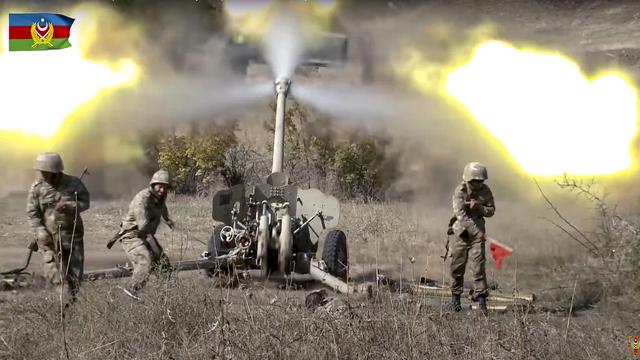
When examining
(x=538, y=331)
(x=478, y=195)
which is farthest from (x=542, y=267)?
(x=538, y=331)

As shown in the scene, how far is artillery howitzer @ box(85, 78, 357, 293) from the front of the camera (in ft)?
29.2

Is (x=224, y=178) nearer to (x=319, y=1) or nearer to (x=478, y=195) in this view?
(x=319, y=1)

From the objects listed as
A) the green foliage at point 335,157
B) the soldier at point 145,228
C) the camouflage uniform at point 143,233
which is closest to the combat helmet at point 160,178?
the soldier at point 145,228

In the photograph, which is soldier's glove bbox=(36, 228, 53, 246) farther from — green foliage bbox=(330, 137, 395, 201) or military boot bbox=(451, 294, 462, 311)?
green foliage bbox=(330, 137, 395, 201)

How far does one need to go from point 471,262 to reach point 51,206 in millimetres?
4228

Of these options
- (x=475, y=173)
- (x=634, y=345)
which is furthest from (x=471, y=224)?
(x=634, y=345)

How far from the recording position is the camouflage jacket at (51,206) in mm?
Answer: 7230

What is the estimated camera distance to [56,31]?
45.7ft

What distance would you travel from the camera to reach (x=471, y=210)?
799cm

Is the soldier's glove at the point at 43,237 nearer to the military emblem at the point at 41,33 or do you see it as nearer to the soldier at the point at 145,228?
the soldier at the point at 145,228

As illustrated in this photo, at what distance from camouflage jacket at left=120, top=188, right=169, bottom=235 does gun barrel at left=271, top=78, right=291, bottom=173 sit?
2485 millimetres

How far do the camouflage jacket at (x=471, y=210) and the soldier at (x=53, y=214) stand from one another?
12.2 ft

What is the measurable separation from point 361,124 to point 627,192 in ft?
22.4

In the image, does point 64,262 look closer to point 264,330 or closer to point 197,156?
point 264,330
